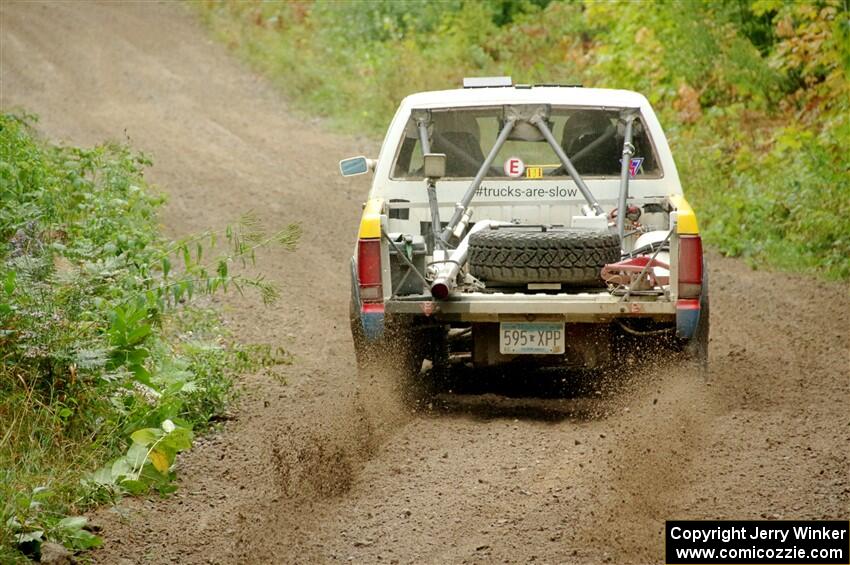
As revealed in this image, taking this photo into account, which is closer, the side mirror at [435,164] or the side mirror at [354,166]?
the side mirror at [435,164]

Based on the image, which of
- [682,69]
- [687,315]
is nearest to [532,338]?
[687,315]

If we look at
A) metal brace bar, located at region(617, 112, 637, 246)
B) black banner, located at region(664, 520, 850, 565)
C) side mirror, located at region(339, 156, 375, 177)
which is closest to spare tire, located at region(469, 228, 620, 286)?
metal brace bar, located at region(617, 112, 637, 246)

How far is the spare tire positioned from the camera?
7.25m

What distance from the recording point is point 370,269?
24.1 ft

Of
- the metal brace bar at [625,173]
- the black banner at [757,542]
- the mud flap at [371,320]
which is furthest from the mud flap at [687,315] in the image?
the black banner at [757,542]

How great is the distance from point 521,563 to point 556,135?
413 centimetres

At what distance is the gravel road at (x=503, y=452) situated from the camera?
17.7 feet

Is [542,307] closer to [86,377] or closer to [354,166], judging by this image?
[354,166]

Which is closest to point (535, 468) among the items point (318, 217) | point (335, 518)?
point (335, 518)

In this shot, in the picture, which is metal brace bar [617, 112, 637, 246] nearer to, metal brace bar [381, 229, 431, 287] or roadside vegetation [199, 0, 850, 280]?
metal brace bar [381, 229, 431, 287]

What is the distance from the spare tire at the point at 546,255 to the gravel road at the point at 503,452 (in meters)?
0.81

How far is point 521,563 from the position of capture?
5008 millimetres

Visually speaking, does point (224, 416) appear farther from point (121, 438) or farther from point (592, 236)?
point (592, 236)

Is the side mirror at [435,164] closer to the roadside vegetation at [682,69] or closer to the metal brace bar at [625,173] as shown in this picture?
the metal brace bar at [625,173]
